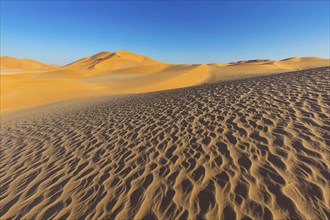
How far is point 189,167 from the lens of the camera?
3.78 meters

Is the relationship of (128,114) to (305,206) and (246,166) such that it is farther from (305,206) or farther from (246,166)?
(305,206)

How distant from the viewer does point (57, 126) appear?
332 inches

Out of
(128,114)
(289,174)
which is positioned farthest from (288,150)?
(128,114)

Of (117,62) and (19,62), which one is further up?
(19,62)

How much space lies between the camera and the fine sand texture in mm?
2820

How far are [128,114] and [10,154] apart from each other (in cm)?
441

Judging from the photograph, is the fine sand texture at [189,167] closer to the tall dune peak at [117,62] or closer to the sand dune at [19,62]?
the tall dune peak at [117,62]

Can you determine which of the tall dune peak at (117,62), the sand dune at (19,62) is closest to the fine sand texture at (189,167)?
the tall dune peak at (117,62)

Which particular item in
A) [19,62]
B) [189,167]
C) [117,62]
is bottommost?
[189,167]

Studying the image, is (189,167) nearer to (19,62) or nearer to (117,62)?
(117,62)

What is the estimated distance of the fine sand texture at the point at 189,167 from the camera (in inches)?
111

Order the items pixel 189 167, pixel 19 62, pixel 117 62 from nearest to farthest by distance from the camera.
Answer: pixel 189 167 → pixel 117 62 → pixel 19 62

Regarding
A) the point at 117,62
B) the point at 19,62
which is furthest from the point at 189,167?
the point at 19,62

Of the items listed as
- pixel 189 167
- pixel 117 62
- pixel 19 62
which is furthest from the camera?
pixel 19 62
